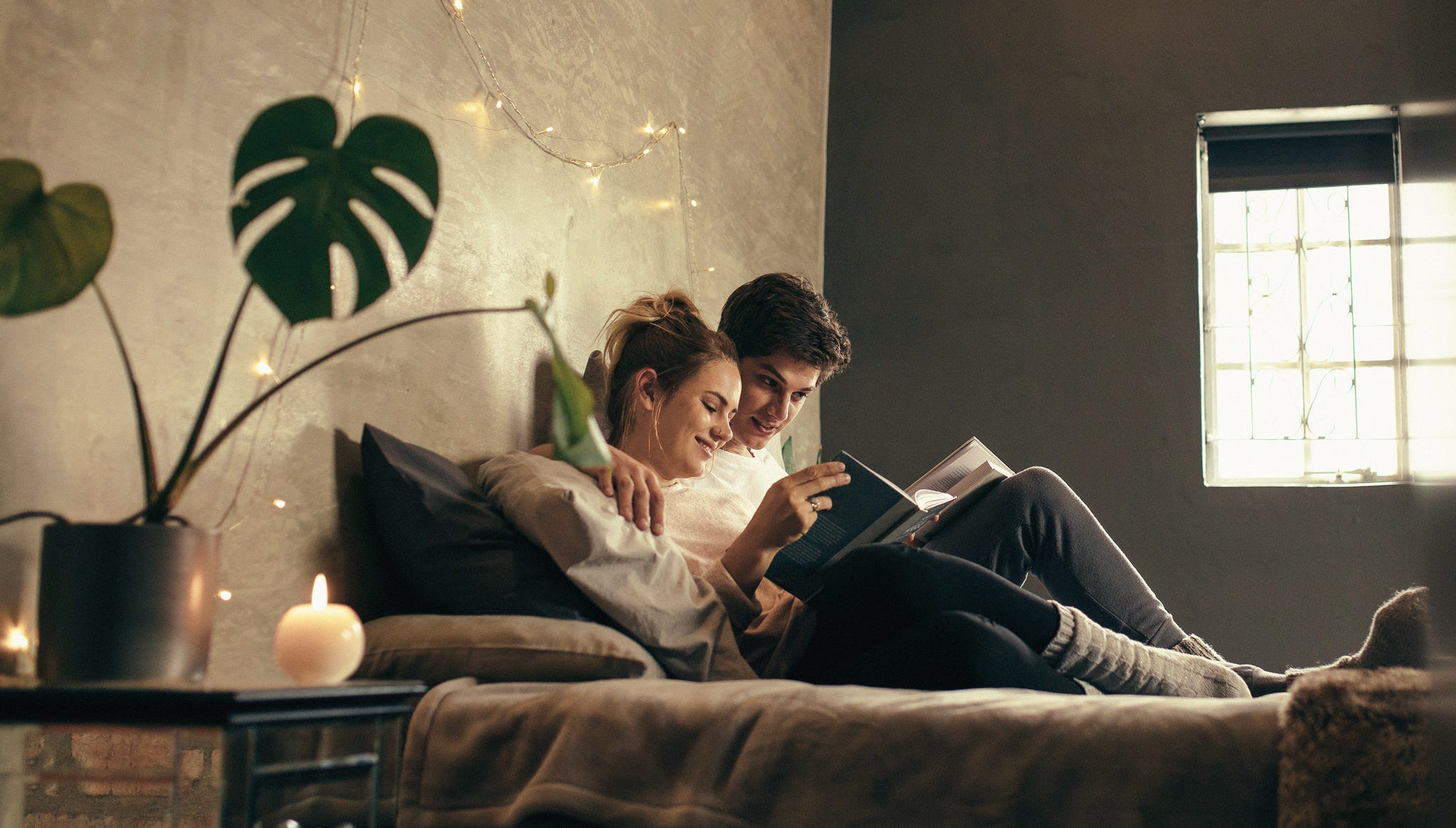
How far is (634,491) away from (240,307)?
685 mm

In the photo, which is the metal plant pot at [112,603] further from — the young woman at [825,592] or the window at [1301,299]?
the window at [1301,299]

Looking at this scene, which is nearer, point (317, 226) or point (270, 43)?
point (317, 226)

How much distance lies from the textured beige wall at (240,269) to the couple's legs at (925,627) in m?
0.68

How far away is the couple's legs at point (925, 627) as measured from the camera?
130 cm

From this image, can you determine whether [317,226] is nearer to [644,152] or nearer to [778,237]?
[644,152]

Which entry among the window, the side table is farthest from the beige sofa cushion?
the window

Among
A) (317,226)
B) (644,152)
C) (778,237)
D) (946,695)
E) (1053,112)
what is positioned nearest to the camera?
(317,226)

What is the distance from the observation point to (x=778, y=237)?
3494 mm

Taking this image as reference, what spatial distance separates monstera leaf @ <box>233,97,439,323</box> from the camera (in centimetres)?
98

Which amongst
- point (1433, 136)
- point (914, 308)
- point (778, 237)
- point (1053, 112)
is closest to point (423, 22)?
point (1433, 136)

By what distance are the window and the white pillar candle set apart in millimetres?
3159

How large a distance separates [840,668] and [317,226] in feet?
2.88

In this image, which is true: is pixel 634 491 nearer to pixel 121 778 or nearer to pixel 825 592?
pixel 825 592

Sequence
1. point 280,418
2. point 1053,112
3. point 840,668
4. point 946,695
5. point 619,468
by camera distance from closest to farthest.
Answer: point 946,695, point 280,418, point 840,668, point 619,468, point 1053,112
